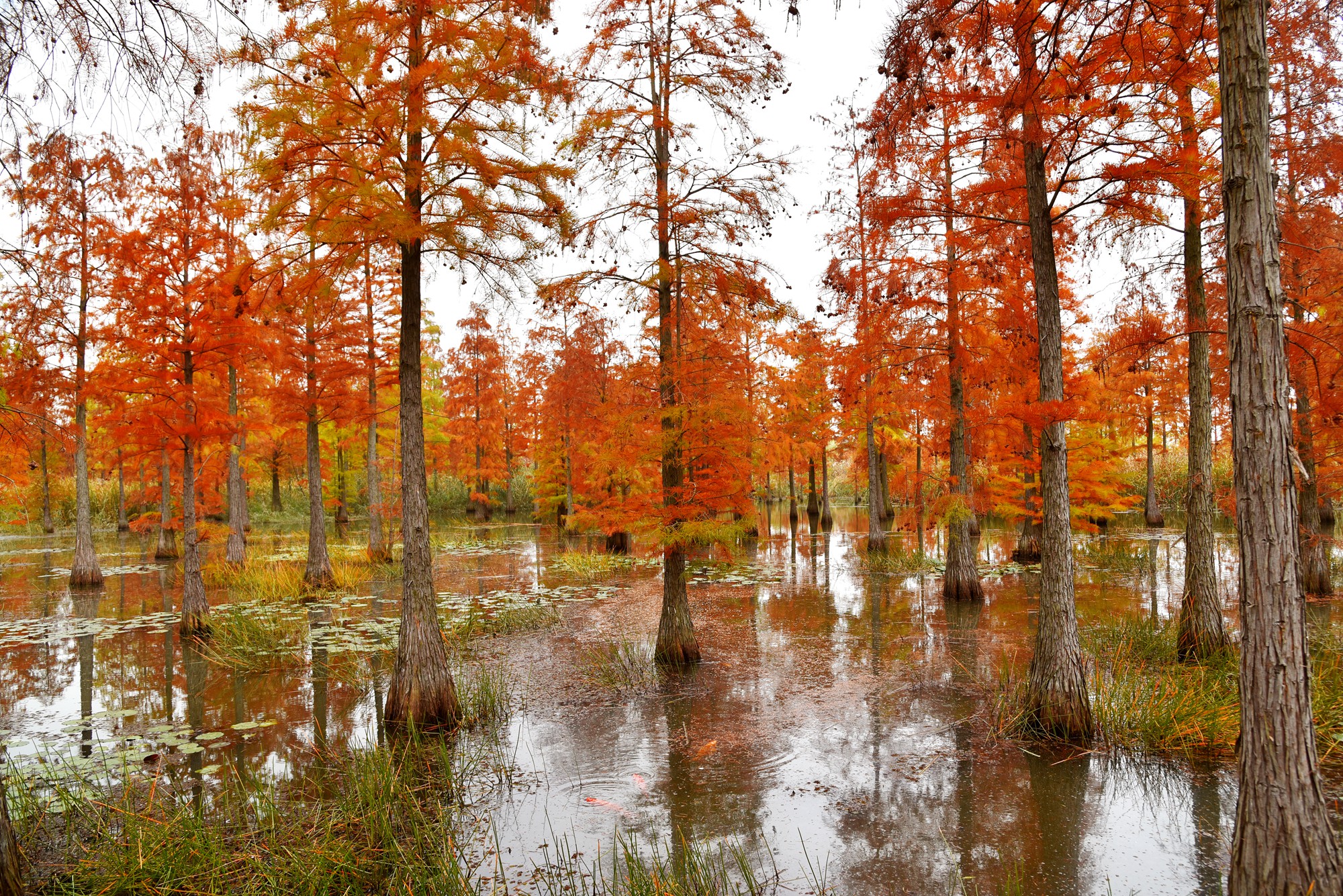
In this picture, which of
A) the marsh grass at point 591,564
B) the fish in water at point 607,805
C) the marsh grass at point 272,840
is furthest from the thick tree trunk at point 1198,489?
the marsh grass at point 591,564

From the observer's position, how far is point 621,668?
31.6 ft

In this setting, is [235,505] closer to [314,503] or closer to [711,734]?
[314,503]

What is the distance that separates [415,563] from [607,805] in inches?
133

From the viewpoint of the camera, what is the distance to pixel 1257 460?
353cm

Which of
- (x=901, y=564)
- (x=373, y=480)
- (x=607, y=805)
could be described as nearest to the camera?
(x=607, y=805)

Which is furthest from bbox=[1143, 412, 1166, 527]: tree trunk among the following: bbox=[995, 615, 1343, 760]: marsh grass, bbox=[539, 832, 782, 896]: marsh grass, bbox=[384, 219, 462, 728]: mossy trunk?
bbox=[539, 832, 782, 896]: marsh grass

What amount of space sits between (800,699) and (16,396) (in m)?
15.9

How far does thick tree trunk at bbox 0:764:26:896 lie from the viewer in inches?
153

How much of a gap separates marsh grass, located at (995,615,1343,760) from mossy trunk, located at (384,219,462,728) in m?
5.74

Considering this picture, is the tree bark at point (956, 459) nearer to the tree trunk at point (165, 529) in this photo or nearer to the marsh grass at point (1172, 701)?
the marsh grass at point (1172, 701)

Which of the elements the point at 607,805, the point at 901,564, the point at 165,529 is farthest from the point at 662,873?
the point at 165,529

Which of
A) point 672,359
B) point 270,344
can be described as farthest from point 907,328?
point 270,344

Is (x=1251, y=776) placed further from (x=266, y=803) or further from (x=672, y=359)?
(x=672, y=359)

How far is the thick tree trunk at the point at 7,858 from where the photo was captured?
3.89 metres
